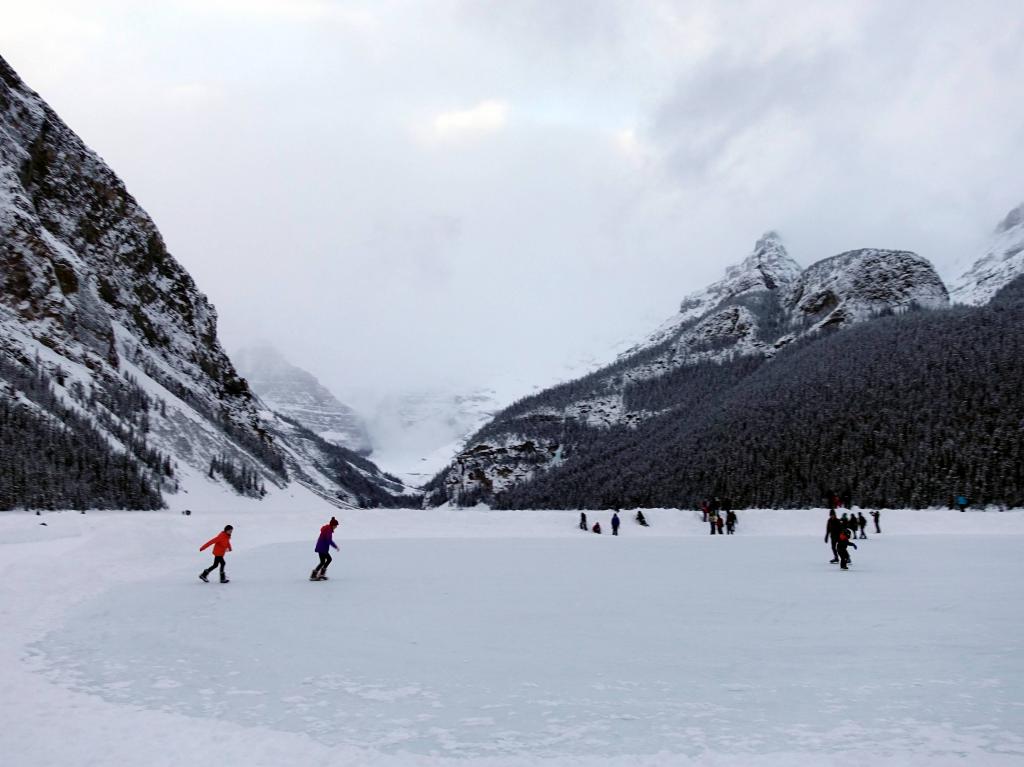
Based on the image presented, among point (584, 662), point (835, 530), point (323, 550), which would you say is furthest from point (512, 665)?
point (835, 530)

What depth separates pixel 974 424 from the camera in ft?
280

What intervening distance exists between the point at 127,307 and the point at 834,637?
109047 millimetres

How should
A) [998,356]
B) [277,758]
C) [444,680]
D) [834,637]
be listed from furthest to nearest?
1. [998,356]
2. [834,637]
3. [444,680]
4. [277,758]

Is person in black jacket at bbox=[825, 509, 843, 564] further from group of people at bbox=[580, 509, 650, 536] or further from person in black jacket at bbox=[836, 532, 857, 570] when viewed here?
group of people at bbox=[580, 509, 650, 536]

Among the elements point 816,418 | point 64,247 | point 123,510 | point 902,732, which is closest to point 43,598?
point 902,732

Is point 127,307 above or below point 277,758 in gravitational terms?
above

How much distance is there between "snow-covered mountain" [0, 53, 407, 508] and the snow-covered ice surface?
101 feet

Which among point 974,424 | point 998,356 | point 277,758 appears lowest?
point 277,758

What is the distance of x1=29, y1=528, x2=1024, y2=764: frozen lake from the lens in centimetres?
816

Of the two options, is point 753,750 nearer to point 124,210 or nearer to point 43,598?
point 43,598

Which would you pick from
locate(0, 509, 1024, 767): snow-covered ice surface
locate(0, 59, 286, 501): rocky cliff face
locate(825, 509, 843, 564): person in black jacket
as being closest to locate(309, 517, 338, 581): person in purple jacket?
locate(0, 509, 1024, 767): snow-covered ice surface

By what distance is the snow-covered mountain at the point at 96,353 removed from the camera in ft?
177

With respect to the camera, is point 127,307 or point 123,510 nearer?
point 123,510

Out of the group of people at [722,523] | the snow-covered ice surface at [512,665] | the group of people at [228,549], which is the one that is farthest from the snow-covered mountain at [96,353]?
the group of people at [722,523]
